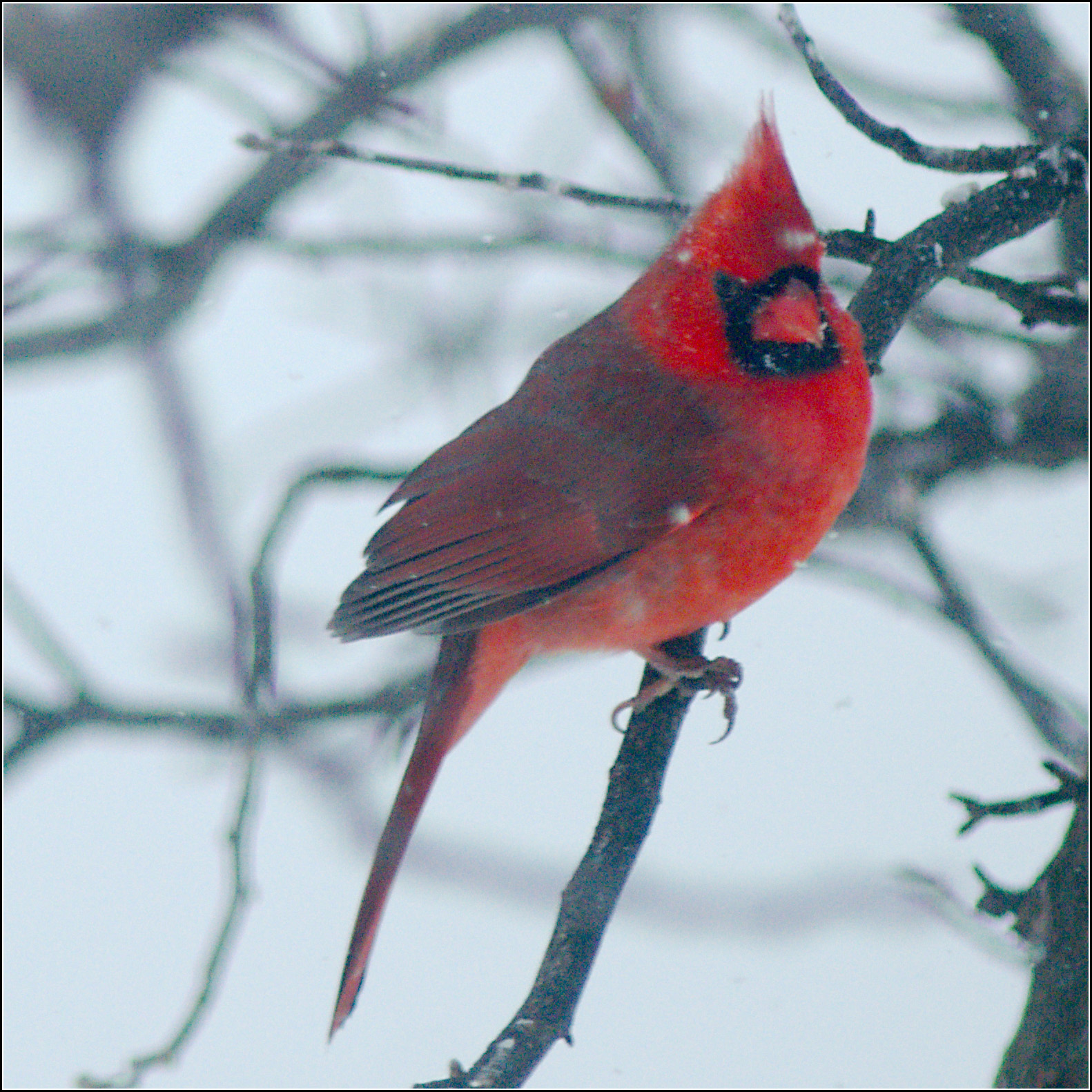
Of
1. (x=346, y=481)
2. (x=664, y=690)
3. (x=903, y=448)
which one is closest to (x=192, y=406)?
(x=346, y=481)

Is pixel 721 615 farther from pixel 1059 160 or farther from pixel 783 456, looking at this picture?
pixel 1059 160

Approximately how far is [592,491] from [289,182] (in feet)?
5.78

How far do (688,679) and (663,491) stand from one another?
0.25 m

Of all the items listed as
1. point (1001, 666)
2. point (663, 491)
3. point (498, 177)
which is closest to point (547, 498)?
point (663, 491)

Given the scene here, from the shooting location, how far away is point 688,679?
5.66 ft

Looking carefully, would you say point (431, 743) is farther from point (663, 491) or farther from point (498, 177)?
point (498, 177)

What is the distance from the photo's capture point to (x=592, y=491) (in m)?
1.73

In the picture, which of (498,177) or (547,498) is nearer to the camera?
(498,177)

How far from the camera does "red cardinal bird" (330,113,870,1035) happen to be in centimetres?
162

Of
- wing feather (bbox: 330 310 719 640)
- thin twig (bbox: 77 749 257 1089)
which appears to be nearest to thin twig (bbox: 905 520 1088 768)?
wing feather (bbox: 330 310 719 640)

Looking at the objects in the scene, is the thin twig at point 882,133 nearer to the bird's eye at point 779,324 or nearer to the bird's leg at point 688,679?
the bird's eye at point 779,324

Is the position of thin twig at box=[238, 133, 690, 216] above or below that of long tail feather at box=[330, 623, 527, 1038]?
above

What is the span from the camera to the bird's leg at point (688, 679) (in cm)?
167

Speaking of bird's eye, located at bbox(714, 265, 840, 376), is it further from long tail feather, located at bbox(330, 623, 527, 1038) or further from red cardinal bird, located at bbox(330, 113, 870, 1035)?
long tail feather, located at bbox(330, 623, 527, 1038)
